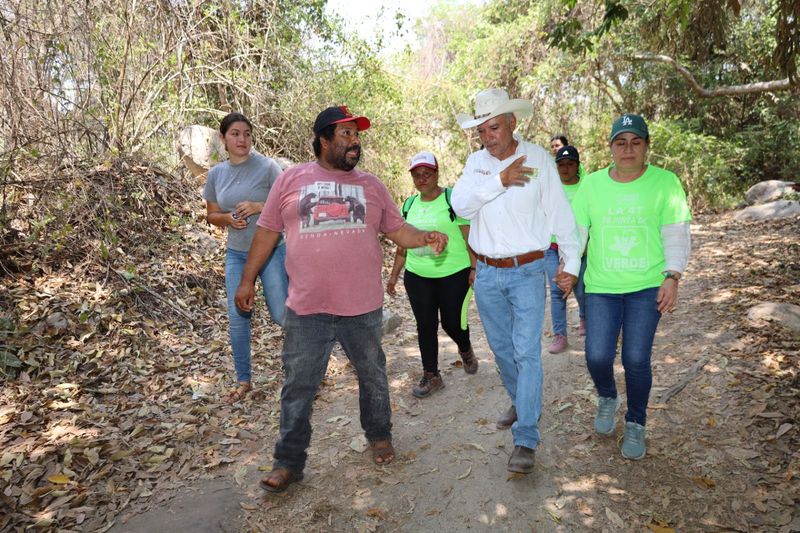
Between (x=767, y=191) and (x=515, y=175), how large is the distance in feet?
46.5

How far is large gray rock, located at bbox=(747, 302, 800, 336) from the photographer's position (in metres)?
5.15

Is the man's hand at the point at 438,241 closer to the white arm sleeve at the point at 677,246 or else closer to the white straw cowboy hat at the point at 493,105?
the white straw cowboy hat at the point at 493,105

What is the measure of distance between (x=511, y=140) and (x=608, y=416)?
2.12 metres

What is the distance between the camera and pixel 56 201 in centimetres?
603

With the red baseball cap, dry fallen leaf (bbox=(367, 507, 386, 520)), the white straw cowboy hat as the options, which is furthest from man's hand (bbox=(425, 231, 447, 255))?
dry fallen leaf (bbox=(367, 507, 386, 520))

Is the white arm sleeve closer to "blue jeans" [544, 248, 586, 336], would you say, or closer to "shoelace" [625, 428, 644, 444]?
"shoelace" [625, 428, 644, 444]

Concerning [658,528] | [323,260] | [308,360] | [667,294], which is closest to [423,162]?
[323,260]

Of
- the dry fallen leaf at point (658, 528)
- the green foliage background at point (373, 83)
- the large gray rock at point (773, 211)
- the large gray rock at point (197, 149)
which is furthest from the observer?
the large gray rock at point (773, 211)

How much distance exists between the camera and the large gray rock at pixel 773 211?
464 inches

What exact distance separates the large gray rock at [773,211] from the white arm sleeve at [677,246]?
10.7 m

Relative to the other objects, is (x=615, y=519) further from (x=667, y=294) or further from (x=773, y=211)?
(x=773, y=211)

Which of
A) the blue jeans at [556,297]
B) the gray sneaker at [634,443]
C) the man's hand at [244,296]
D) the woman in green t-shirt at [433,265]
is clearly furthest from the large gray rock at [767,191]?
the man's hand at [244,296]

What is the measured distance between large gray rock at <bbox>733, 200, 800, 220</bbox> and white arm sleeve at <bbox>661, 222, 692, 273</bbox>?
35.1 feet

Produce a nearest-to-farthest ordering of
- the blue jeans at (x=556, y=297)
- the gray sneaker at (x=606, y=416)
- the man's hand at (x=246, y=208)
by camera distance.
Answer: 1. the gray sneaker at (x=606, y=416)
2. the man's hand at (x=246, y=208)
3. the blue jeans at (x=556, y=297)
